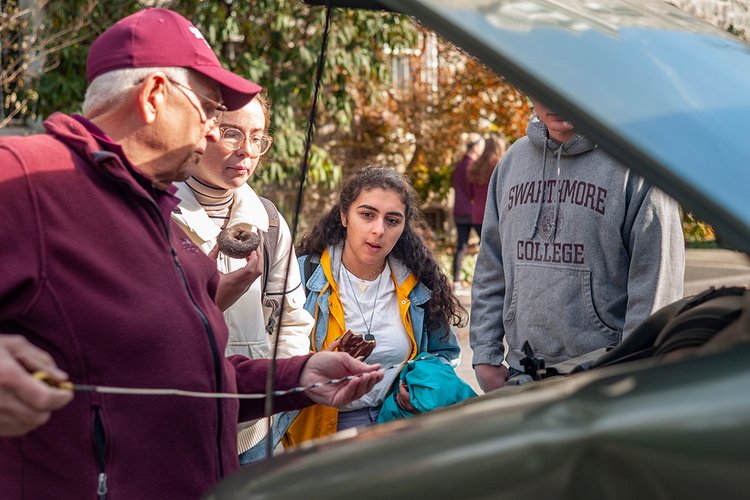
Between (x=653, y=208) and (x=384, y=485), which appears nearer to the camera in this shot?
(x=384, y=485)

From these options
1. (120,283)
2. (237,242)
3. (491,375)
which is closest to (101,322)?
(120,283)

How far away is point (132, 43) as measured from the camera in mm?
2307

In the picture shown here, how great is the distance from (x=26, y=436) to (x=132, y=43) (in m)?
0.89

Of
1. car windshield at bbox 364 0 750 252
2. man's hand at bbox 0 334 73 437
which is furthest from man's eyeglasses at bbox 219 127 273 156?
car windshield at bbox 364 0 750 252

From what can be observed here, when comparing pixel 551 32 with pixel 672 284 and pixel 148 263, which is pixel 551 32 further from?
pixel 672 284

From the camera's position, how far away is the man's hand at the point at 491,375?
3953 mm

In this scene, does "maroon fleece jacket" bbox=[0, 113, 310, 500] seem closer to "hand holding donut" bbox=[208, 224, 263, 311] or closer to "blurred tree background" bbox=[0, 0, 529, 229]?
"hand holding donut" bbox=[208, 224, 263, 311]

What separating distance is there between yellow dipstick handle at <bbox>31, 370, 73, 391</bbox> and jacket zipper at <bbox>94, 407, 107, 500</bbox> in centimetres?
33

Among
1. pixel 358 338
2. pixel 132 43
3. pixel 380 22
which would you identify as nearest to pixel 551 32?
pixel 132 43

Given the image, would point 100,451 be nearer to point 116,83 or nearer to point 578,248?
Answer: point 116,83

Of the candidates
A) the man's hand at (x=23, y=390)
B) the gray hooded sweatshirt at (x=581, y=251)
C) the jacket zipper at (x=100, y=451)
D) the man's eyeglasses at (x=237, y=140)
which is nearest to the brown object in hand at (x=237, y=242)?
the man's eyeglasses at (x=237, y=140)

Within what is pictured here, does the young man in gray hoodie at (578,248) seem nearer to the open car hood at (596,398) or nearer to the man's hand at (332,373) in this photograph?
the man's hand at (332,373)

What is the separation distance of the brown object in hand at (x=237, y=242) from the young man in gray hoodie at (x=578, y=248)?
96cm

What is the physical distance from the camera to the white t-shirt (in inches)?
155
